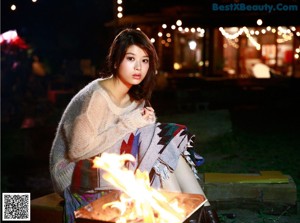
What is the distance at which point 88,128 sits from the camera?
12.4 feet

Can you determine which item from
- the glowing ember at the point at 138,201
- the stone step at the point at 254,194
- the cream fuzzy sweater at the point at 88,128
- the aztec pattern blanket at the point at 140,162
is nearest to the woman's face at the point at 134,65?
the cream fuzzy sweater at the point at 88,128

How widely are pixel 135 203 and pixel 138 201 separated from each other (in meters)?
0.04

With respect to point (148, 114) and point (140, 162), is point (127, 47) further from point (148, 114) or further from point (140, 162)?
point (140, 162)

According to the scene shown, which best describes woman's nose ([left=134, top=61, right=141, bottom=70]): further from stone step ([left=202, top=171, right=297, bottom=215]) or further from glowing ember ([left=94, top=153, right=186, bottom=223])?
stone step ([left=202, top=171, right=297, bottom=215])

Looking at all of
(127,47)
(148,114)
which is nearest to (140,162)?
(148,114)

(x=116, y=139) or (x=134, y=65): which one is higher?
(x=134, y=65)

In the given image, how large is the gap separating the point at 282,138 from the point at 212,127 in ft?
5.33

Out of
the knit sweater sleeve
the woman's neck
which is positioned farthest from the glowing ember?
the woman's neck

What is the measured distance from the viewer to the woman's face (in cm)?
396

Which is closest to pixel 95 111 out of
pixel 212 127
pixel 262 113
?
pixel 212 127

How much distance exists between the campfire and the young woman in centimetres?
27

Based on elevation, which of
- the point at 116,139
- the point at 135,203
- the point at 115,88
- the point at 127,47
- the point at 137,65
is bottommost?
the point at 135,203

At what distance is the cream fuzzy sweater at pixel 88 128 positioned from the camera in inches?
150

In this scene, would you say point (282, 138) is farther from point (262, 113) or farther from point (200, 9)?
point (200, 9)
